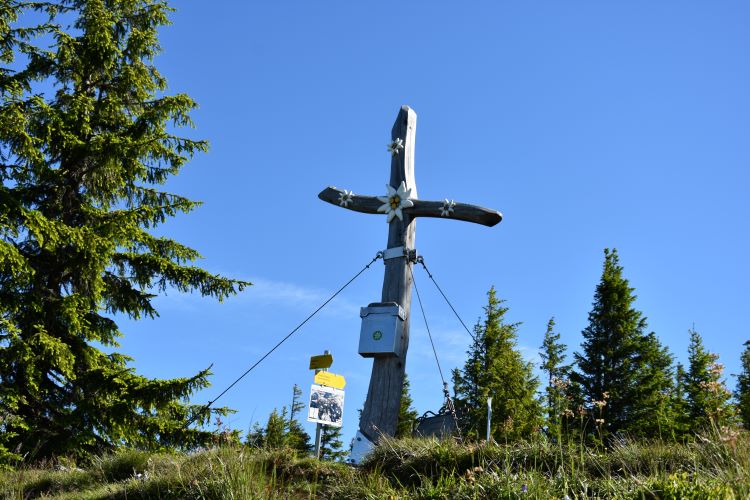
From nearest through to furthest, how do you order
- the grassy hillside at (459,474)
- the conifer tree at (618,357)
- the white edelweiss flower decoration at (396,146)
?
the grassy hillside at (459,474) → the white edelweiss flower decoration at (396,146) → the conifer tree at (618,357)

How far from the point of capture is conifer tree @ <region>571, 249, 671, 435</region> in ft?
66.9

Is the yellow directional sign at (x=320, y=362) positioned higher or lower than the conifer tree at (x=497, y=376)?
lower

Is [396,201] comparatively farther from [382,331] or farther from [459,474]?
[459,474]

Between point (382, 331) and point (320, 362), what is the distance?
1757 millimetres

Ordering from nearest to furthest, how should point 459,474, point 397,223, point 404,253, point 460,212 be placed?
point 459,474 < point 404,253 < point 460,212 < point 397,223

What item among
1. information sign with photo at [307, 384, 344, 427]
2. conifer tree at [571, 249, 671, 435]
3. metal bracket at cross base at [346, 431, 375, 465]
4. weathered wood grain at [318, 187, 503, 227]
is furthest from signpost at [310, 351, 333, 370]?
conifer tree at [571, 249, 671, 435]

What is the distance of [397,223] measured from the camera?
11.1 metres

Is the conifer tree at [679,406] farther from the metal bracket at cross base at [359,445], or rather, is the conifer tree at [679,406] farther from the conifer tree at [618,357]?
the metal bracket at cross base at [359,445]

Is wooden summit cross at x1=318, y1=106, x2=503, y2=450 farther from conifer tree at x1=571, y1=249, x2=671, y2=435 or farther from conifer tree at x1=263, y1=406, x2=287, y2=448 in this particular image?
conifer tree at x1=571, y1=249, x2=671, y2=435

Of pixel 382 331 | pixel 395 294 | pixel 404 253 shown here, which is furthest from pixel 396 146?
pixel 382 331

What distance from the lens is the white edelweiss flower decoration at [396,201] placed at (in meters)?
11.1

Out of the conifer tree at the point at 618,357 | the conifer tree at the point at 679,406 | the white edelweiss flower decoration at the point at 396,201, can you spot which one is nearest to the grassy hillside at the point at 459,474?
the white edelweiss flower decoration at the point at 396,201

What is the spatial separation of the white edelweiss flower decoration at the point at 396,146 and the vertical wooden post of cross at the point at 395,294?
4 centimetres

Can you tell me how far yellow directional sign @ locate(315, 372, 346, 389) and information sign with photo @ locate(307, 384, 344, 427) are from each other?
2.9 inches
